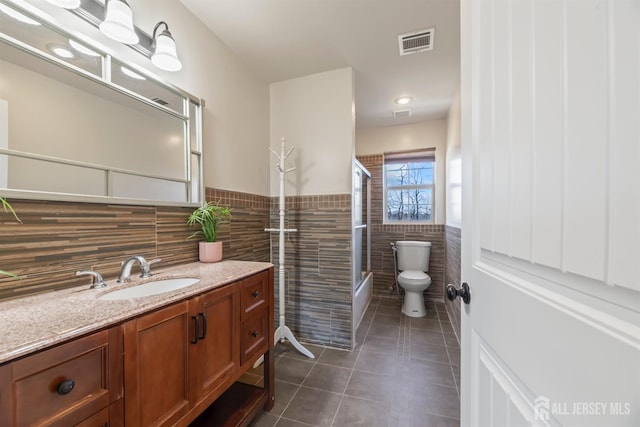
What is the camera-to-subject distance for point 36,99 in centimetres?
98

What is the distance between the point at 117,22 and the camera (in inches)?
44.7

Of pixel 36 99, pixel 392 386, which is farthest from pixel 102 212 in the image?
pixel 392 386

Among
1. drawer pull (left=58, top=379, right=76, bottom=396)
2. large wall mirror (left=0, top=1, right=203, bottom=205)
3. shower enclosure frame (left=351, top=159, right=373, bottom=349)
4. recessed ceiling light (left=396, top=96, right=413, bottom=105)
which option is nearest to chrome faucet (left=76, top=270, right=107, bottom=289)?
large wall mirror (left=0, top=1, right=203, bottom=205)

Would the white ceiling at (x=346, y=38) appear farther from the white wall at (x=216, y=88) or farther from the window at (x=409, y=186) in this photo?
the window at (x=409, y=186)

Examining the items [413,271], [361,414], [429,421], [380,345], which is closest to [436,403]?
[429,421]

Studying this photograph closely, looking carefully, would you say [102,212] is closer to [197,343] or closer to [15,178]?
[15,178]

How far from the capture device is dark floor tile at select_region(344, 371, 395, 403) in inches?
64.5

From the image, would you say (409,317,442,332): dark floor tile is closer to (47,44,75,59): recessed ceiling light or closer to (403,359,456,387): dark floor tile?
(403,359,456,387): dark floor tile

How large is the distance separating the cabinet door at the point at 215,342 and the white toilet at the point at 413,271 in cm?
224

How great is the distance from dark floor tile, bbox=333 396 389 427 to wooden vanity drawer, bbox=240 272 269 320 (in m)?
0.80

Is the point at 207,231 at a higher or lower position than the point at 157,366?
higher

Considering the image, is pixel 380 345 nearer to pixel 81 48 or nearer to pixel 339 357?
pixel 339 357

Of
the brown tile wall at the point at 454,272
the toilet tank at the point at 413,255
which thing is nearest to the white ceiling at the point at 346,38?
the brown tile wall at the point at 454,272

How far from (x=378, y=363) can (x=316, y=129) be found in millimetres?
2099
